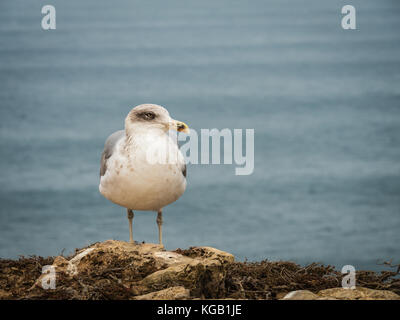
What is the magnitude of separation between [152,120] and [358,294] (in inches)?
62.9

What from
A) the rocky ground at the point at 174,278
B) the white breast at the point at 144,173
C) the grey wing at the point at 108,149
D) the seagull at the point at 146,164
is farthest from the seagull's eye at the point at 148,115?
the rocky ground at the point at 174,278

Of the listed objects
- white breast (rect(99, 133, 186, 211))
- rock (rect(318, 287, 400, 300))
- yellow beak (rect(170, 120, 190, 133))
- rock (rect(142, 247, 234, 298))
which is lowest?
rock (rect(318, 287, 400, 300))

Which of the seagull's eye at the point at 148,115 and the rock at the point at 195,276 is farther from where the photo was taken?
the seagull's eye at the point at 148,115

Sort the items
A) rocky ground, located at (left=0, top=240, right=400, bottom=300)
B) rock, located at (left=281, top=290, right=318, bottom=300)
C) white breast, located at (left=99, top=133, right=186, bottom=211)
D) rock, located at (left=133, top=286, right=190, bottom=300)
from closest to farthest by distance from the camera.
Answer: rock, located at (left=133, top=286, right=190, bottom=300)
rock, located at (left=281, top=290, right=318, bottom=300)
rocky ground, located at (left=0, top=240, right=400, bottom=300)
white breast, located at (left=99, top=133, right=186, bottom=211)

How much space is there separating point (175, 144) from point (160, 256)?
906mm

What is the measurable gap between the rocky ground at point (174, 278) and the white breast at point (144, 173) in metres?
0.35

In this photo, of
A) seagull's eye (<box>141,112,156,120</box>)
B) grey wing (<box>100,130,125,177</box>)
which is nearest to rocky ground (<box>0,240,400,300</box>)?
grey wing (<box>100,130,125,177</box>)

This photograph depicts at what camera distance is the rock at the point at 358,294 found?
3391mm

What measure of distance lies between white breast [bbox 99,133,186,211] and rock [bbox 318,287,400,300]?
116 cm

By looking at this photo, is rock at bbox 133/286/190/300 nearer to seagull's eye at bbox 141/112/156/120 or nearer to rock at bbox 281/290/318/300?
rock at bbox 281/290/318/300

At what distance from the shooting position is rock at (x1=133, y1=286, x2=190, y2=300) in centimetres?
318

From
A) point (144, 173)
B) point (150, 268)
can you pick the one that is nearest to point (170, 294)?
point (150, 268)

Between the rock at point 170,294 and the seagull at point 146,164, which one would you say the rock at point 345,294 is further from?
the seagull at point 146,164
